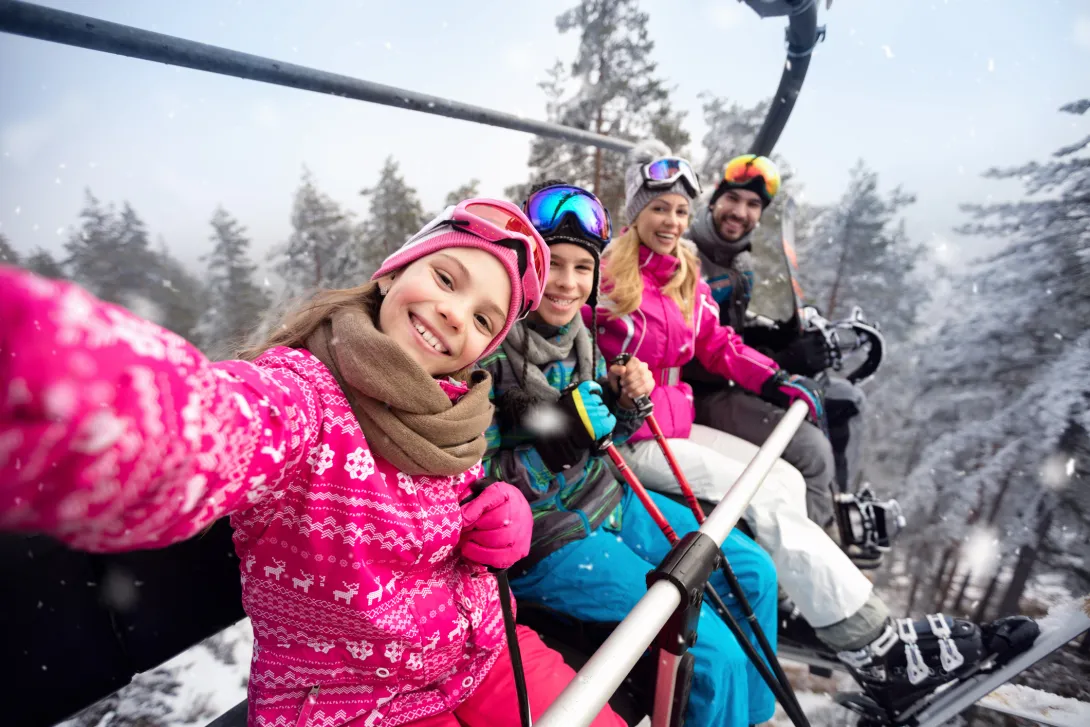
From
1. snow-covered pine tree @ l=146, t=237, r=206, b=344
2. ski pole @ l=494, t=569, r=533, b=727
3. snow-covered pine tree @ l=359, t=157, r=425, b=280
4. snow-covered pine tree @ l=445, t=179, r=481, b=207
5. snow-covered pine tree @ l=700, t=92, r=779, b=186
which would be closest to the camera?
ski pole @ l=494, t=569, r=533, b=727

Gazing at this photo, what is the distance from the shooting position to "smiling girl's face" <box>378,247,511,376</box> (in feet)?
3.97

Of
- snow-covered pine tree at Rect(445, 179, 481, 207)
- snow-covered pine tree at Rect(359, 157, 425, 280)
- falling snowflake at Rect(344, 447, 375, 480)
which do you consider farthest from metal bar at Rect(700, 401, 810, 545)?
snow-covered pine tree at Rect(445, 179, 481, 207)

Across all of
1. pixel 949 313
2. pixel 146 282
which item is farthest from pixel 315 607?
pixel 949 313

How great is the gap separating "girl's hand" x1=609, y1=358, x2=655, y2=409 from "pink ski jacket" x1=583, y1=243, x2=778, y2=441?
583 millimetres

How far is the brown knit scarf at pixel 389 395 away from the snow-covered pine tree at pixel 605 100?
12.4 metres

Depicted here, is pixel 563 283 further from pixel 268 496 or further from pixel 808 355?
pixel 808 355

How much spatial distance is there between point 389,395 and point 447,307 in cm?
29

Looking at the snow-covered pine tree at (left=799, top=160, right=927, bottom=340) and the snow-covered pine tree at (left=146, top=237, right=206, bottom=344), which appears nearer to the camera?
the snow-covered pine tree at (left=146, top=237, right=206, bottom=344)

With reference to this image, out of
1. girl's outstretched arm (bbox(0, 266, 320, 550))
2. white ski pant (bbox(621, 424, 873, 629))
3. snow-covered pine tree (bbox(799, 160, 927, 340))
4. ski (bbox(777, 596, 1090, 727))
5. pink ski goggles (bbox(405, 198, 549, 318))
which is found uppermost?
snow-covered pine tree (bbox(799, 160, 927, 340))

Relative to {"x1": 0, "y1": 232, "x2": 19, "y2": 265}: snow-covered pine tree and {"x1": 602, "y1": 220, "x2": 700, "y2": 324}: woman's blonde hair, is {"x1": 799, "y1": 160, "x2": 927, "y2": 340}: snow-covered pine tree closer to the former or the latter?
{"x1": 602, "y1": 220, "x2": 700, "y2": 324}: woman's blonde hair

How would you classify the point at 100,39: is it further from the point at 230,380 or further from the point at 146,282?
the point at 146,282

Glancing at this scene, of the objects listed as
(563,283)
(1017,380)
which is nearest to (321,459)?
(563,283)

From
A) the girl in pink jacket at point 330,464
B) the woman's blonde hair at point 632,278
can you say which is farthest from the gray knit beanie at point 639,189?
the girl in pink jacket at point 330,464

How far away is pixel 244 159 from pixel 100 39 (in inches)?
561
